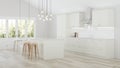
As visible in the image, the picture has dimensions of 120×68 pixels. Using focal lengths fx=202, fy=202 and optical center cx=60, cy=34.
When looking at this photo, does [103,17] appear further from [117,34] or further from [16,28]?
[16,28]

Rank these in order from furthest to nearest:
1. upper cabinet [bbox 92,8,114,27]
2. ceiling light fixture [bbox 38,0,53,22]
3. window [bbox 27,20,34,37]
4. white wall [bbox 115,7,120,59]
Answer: window [bbox 27,20,34,37] → ceiling light fixture [bbox 38,0,53,22] → upper cabinet [bbox 92,8,114,27] → white wall [bbox 115,7,120,59]

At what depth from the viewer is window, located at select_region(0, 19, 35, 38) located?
478 inches

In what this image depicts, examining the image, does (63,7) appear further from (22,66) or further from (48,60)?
(22,66)

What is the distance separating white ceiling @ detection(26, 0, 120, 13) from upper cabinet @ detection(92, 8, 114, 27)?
0.27 metres

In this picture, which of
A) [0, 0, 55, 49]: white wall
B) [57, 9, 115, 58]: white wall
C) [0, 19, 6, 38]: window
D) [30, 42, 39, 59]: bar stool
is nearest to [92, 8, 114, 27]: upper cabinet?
[57, 9, 115, 58]: white wall

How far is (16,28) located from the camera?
40.7 ft

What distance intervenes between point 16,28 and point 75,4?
437 cm

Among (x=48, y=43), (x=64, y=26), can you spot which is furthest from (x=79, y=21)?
(x=48, y=43)

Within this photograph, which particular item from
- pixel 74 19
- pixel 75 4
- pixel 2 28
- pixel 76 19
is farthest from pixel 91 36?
pixel 2 28

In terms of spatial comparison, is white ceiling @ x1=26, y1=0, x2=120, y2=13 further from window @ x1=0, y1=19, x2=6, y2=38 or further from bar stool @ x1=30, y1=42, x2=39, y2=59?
bar stool @ x1=30, y1=42, x2=39, y2=59

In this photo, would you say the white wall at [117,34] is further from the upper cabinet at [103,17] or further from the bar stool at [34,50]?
the bar stool at [34,50]

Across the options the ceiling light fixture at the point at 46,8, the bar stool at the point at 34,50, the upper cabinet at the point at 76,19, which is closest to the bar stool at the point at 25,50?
the bar stool at the point at 34,50

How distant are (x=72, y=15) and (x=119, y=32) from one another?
3.48 meters

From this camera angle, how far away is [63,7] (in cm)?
1100
